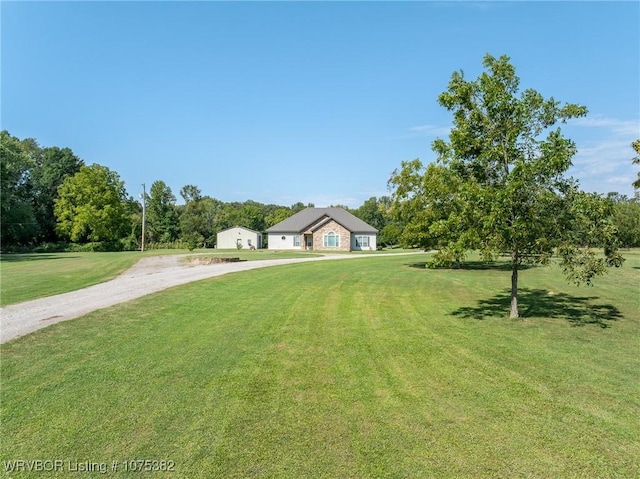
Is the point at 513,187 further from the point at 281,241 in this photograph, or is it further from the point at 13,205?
the point at 13,205

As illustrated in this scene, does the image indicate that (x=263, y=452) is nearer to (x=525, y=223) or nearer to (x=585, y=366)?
(x=585, y=366)

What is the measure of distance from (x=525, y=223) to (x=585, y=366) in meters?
3.66

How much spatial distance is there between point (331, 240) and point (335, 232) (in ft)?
3.80

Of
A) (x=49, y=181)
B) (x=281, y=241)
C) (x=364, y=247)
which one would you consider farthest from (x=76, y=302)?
(x=49, y=181)

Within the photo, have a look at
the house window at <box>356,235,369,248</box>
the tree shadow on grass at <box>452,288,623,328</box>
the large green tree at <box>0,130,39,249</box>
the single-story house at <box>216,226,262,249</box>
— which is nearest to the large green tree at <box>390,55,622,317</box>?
the tree shadow on grass at <box>452,288,623,328</box>

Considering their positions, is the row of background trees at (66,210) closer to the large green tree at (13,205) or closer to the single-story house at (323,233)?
the large green tree at (13,205)

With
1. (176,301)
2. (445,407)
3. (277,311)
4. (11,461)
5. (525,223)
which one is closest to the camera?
(11,461)

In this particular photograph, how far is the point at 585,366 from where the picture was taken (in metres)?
7.08

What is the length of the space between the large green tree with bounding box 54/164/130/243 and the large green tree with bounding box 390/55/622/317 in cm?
5392

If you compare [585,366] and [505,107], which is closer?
[585,366]

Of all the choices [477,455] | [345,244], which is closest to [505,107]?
[477,455]

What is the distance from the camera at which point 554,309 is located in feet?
41.5

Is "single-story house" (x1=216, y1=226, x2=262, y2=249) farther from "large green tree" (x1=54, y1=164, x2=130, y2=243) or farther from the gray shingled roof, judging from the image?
"large green tree" (x1=54, y1=164, x2=130, y2=243)

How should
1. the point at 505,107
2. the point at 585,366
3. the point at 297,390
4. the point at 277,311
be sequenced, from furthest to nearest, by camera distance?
the point at 277,311
the point at 505,107
the point at 585,366
the point at 297,390
